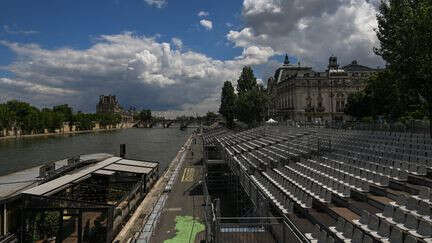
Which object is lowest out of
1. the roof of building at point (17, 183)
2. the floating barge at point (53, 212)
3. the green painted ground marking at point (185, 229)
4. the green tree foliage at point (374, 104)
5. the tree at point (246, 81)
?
the green painted ground marking at point (185, 229)

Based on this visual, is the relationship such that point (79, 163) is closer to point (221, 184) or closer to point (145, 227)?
point (221, 184)

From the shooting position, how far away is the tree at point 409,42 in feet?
76.0

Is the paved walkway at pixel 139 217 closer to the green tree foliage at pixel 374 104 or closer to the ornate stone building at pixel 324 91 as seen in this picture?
the green tree foliage at pixel 374 104

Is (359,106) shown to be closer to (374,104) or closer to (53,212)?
(374,104)

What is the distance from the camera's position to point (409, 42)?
79.8 ft

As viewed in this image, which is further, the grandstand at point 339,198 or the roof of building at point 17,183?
the roof of building at point 17,183

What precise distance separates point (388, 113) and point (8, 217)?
187ft

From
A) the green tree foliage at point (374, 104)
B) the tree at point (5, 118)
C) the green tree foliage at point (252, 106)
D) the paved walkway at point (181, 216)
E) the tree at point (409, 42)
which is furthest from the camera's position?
the tree at point (5, 118)

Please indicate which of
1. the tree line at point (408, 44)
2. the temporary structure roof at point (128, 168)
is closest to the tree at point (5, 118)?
the temporary structure roof at point (128, 168)

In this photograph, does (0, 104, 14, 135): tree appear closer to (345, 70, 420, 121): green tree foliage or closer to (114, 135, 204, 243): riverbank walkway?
(345, 70, 420, 121): green tree foliage

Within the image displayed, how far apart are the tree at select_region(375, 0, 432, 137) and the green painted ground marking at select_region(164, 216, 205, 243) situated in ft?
53.4

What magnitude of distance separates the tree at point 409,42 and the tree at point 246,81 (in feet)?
210

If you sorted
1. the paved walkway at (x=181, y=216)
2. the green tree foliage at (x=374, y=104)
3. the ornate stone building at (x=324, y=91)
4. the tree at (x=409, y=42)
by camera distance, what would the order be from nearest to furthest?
the paved walkway at (x=181, y=216) < the tree at (x=409, y=42) < the green tree foliage at (x=374, y=104) < the ornate stone building at (x=324, y=91)

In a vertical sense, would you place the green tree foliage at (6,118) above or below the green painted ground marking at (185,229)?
above
